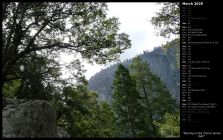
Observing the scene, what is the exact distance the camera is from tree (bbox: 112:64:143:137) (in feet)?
166

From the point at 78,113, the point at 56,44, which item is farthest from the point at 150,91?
the point at 56,44

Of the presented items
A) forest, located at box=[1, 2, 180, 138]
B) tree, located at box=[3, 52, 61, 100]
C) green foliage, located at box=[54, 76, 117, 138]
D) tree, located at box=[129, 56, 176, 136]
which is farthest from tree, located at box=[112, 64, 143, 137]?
tree, located at box=[3, 52, 61, 100]

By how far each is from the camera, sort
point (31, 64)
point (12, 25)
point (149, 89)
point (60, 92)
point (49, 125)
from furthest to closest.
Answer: point (149, 89) < point (60, 92) < point (31, 64) < point (12, 25) < point (49, 125)

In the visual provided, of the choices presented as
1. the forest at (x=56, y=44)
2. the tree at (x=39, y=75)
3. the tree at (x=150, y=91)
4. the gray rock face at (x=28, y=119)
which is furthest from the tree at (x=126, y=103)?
the gray rock face at (x=28, y=119)

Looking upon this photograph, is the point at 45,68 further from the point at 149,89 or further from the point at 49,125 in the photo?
the point at 149,89

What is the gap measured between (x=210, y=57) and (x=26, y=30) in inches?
403

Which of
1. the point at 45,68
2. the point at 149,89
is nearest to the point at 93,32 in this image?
the point at 45,68

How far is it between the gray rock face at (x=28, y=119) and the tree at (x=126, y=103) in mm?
32319

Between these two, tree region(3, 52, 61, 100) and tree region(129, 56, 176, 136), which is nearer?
tree region(3, 52, 61, 100)

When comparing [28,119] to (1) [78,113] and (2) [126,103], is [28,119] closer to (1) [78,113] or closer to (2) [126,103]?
(1) [78,113]

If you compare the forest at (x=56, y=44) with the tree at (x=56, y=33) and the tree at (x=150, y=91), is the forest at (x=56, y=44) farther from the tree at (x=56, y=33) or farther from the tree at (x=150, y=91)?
the tree at (x=150, y=91)

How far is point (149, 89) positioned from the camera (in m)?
56.7

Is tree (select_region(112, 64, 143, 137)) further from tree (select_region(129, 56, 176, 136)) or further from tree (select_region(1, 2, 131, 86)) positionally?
tree (select_region(1, 2, 131, 86))

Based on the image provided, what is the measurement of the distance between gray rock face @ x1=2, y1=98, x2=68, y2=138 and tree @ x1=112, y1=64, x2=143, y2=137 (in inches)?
1272
